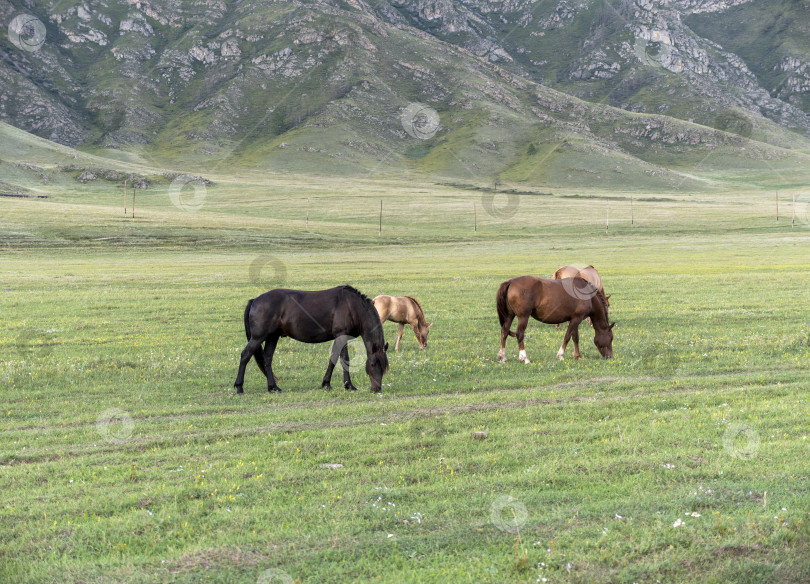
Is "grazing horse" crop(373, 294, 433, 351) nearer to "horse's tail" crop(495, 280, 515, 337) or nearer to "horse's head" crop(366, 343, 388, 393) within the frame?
"horse's tail" crop(495, 280, 515, 337)

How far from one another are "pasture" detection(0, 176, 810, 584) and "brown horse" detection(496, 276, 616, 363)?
0.85 meters

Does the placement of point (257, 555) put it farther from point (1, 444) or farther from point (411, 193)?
point (411, 193)

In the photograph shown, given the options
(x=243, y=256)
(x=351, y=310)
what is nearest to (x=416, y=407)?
(x=351, y=310)

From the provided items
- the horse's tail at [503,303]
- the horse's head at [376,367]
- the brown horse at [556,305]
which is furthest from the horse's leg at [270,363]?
the horse's tail at [503,303]

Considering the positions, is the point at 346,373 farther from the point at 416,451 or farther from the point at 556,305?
the point at 556,305

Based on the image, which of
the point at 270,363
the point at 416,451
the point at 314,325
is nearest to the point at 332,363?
the point at 314,325

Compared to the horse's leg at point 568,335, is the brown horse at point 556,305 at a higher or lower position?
higher

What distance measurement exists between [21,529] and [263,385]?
28.8ft

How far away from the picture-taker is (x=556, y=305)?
19.3 m

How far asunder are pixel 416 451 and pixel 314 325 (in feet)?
20.4

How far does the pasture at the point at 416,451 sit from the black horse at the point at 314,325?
78 cm

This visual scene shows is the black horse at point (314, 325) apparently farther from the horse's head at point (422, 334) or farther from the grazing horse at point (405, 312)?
the horse's head at point (422, 334)

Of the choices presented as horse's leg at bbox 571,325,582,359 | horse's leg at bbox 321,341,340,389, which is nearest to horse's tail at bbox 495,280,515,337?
horse's leg at bbox 571,325,582,359

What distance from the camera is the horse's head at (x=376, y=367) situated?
15.6 meters
